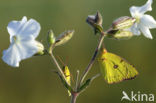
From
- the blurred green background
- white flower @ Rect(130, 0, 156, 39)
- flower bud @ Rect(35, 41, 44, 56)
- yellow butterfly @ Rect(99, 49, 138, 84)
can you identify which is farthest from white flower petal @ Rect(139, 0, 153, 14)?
the blurred green background

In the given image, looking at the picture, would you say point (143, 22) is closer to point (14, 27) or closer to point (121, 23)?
point (121, 23)

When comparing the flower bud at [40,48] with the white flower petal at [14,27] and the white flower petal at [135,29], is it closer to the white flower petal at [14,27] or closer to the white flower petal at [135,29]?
the white flower petal at [14,27]

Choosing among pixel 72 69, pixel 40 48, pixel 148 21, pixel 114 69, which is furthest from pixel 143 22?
pixel 72 69

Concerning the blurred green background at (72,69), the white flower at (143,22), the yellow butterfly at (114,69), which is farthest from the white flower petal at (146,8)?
the blurred green background at (72,69)

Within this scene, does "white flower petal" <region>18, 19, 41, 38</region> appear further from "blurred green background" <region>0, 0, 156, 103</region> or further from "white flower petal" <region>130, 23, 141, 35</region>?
"blurred green background" <region>0, 0, 156, 103</region>

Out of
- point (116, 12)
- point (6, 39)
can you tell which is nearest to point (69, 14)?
point (116, 12)

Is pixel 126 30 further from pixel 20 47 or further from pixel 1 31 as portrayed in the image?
pixel 1 31
